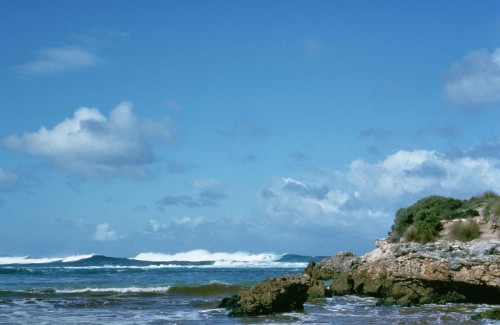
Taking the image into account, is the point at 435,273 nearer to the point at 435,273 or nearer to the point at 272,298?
the point at 435,273

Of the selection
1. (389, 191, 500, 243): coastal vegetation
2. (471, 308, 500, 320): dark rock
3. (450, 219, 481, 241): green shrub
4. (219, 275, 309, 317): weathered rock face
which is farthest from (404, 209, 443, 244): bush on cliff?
(471, 308, 500, 320): dark rock

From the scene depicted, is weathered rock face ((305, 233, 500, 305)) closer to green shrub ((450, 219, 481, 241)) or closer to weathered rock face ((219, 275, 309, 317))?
weathered rock face ((219, 275, 309, 317))

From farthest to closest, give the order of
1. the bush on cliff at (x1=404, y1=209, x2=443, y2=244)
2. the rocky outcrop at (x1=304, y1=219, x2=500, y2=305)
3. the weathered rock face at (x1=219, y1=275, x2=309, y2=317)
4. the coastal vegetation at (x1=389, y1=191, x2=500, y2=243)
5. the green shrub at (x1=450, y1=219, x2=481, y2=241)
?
the bush on cliff at (x1=404, y1=209, x2=443, y2=244)
the coastal vegetation at (x1=389, y1=191, x2=500, y2=243)
the green shrub at (x1=450, y1=219, x2=481, y2=241)
the rocky outcrop at (x1=304, y1=219, x2=500, y2=305)
the weathered rock face at (x1=219, y1=275, x2=309, y2=317)

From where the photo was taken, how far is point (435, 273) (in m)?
18.8

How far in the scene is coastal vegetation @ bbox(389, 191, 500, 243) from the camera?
82.6 feet

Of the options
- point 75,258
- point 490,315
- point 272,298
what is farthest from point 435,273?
point 75,258

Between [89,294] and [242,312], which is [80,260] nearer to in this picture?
[89,294]

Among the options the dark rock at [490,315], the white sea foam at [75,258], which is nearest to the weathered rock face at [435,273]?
the dark rock at [490,315]

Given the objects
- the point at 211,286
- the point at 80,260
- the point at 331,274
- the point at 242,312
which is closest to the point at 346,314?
the point at 242,312

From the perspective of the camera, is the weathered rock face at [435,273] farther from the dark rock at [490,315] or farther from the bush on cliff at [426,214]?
the bush on cliff at [426,214]

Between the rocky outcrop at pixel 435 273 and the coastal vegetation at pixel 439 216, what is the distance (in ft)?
16.3

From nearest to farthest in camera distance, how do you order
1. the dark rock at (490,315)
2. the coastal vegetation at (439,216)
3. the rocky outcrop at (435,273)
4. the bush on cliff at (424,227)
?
the dark rock at (490,315) → the rocky outcrop at (435,273) → the coastal vegetation at (439,216) → the bush on cliff at (424,227)

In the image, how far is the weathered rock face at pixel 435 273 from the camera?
1831 cm

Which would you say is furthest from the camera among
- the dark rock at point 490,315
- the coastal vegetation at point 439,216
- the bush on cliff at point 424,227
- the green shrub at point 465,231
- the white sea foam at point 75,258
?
the white sea foam at point 75,258
